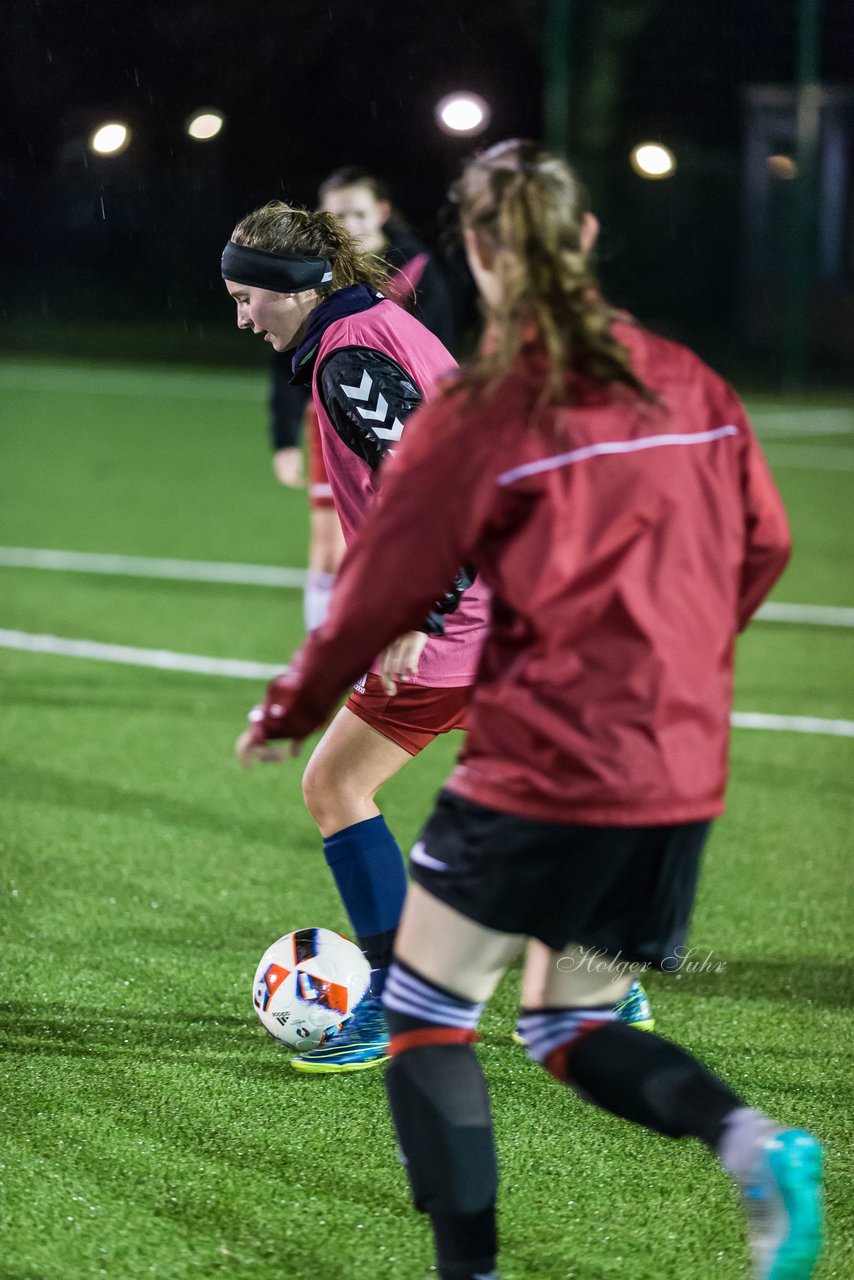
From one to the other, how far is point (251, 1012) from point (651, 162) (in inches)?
773

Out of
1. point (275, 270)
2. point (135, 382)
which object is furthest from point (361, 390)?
point (135, 382)

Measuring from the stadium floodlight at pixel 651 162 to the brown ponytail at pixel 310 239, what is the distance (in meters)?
19.1

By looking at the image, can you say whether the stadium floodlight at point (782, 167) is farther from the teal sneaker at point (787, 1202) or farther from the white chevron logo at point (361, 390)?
the teal sneaker at point (787, 1202)

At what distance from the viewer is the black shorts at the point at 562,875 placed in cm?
236

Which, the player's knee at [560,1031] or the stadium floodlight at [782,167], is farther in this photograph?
the stadium floodlight at [782,167]

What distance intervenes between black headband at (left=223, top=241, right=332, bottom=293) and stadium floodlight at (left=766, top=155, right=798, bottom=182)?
1840 cm

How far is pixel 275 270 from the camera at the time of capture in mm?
3535

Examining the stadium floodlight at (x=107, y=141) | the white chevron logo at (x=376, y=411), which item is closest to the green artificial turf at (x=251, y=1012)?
the white chevron logo at (x=376, y=411)

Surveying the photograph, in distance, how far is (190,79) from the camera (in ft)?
88.2

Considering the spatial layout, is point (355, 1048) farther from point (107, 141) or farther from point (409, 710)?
point (107, 141)

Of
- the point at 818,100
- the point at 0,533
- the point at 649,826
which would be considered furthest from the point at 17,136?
the point at 649,826

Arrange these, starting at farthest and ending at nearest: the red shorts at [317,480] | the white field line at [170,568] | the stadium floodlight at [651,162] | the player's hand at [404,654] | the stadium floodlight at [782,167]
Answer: the stadium floodlight at [651,162], the stadium floodlight at [782,167], the white field line at [170,568], the red shorts at [317,480], the player's hand at [404,654]

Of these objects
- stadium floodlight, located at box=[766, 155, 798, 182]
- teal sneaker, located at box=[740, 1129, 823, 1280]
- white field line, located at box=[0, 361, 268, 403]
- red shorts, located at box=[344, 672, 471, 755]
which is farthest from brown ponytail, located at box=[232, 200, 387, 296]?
white field line, located at box=[0, 361, 268, 403]

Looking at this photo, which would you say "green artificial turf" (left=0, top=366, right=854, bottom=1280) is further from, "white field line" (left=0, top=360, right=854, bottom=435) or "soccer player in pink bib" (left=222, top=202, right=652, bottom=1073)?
"white field line" (left=0, top=360, right=854, bottom=435)
